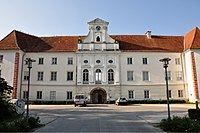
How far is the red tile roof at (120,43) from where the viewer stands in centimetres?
3884

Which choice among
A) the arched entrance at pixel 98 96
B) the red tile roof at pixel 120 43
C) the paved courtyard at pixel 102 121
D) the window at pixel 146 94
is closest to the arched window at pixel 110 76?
the arched entrance at pixel 98 96

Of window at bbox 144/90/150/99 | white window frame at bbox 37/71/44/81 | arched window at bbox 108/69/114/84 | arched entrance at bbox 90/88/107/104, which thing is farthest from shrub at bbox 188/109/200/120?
white window frame at bbox 37/71/44/81

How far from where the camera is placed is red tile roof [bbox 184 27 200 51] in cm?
3750

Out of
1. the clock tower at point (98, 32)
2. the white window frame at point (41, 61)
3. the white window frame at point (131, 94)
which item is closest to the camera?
the white window frame at point (131, 94)

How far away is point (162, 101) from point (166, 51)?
982 centimetres

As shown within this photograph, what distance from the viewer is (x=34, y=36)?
144 ft

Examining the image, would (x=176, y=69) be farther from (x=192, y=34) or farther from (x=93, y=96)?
(x=93, y=96)

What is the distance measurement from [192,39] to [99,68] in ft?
60.2

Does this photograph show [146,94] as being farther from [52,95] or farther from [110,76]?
[52,95]

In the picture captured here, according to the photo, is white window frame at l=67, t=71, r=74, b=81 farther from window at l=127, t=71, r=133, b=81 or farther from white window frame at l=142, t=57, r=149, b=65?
white window frame at l=142, t=57, r=149, b=65

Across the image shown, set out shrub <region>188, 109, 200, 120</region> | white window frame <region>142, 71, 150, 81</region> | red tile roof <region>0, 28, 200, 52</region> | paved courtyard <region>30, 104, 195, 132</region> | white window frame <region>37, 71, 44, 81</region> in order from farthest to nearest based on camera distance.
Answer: white window frame <region>142, 71, 150, 81</region>, white window frame <region>37, 71, 44, 81</region>, red tile roof <region>0, 28, 200, 52</region>, shrub <region>188, 109, 200, 120</region>, paved courtyard <region>30, 104, 195, 132</region>

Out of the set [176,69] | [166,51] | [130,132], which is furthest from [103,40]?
[130,132]

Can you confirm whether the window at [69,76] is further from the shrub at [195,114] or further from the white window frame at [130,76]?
the shrub at [195,114]

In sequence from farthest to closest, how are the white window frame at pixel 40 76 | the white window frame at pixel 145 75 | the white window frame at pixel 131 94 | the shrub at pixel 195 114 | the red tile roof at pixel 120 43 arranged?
the white window frame at pixel 145 75, the white window frame at pixel 40 76, the red tile roof at pixel 120 43, the white window frame at pixel 131 94, the shrub at pixel 195 114
